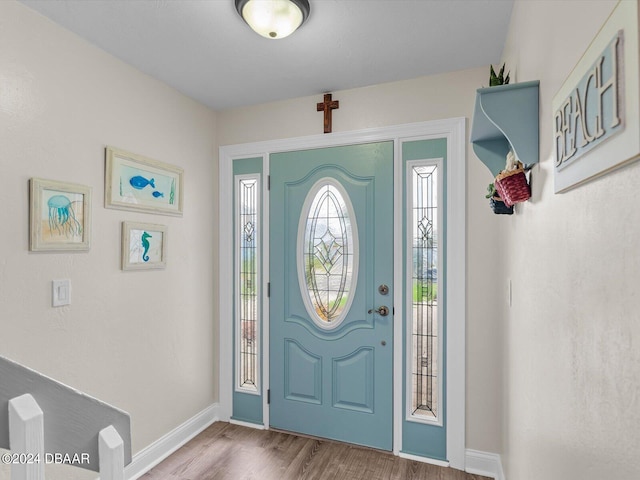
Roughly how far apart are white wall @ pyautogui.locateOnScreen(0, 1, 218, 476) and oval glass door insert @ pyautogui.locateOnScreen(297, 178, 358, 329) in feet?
2.57

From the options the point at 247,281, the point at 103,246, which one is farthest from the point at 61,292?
the point at 247,281

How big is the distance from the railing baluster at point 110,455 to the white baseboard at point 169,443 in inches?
69.6

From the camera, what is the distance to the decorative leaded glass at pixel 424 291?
7.55 feet

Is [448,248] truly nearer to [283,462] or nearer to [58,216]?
[283,462]

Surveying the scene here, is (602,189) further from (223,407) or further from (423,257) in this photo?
(223,407)

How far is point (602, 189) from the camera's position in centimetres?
61

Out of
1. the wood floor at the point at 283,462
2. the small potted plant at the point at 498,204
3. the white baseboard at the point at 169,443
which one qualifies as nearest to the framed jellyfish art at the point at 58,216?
the white baseboard at the point at 169,443

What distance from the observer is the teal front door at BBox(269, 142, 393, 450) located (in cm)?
241

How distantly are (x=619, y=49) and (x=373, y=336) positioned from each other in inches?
83.8

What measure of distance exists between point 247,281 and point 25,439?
2226mm

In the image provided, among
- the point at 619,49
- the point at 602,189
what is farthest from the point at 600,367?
the point at 619,49

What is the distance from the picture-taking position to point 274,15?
1.60 m

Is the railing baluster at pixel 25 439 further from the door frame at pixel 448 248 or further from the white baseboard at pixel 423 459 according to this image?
the white baseboard at pixel 423 459

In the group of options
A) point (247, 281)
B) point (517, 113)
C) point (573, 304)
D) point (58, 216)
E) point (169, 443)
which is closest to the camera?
point (573, 304)
